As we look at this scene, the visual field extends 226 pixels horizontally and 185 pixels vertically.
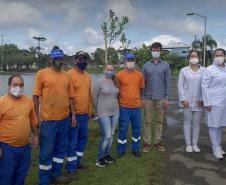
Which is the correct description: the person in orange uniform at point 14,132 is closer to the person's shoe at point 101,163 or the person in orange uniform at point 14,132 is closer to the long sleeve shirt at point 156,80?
the person's shoe at point 101,163

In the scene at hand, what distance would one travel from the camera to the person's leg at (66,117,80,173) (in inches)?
257

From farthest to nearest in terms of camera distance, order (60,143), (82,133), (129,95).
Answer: (129,95), (82,133), (60,143)

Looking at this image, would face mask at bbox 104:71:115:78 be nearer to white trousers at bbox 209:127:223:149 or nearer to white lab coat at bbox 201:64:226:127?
white lab coat at bbox 201:64:226:127

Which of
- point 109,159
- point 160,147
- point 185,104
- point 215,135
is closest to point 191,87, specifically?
point 185,104

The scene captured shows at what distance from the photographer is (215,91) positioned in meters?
7.65

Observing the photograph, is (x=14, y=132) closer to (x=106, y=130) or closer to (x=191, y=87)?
(x=106, y=130)

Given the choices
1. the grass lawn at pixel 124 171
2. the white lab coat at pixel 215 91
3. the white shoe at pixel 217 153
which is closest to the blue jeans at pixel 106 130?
the grass lawn at pixel 124 171

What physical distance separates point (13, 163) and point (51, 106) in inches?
40.7

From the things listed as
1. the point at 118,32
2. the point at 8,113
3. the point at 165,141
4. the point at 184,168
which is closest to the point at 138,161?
the point at 184,168

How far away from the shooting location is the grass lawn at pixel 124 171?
6387 millimetres

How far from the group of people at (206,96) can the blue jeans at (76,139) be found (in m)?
2.33

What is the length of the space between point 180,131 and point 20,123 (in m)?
6.10

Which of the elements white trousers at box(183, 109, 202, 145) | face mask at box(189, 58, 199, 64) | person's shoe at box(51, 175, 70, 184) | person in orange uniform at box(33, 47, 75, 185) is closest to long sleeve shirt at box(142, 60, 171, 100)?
face mask at box(189, 58, 199, 64)

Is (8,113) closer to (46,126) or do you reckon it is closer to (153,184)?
(46,126)
